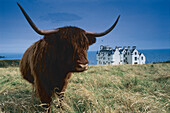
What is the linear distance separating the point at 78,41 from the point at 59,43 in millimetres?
296

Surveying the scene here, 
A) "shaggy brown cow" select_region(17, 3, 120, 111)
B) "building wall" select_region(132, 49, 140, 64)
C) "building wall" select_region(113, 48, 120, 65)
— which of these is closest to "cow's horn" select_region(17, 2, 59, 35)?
"shaggy brown cow" select_region(17, 3, 120, 111)

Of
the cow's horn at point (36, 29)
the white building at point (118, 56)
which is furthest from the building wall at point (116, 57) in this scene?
the cow's horn at point (36, 29)

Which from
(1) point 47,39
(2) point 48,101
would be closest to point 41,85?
(2) point 48,101

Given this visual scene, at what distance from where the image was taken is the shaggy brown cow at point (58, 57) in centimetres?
204

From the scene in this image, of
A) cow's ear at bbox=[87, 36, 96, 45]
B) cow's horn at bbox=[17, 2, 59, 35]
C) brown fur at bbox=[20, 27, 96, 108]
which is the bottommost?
brown fur at bbox=[20, 27, 96, 108]

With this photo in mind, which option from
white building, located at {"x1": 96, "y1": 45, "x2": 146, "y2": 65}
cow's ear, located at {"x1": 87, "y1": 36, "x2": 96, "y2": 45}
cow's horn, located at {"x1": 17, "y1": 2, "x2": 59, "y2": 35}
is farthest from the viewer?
white building, located at {"x1": 96, "y1": 45, "x2": 146, "y2": 65}

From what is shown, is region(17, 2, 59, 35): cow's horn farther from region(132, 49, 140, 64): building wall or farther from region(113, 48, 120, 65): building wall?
region(132, 49, 140, 64): building wall

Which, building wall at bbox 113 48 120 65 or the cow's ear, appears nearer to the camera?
the cow's ear

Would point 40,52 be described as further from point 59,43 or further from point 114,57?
point 114,57

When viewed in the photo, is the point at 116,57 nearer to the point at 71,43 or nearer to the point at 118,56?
the point at 118,56

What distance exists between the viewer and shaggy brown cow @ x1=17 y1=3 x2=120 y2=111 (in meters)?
2.04

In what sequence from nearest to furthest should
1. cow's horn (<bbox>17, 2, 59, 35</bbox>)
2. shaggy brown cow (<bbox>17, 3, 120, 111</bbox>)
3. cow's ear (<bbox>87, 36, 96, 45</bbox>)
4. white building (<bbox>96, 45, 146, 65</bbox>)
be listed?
cow's horn (<bbox>17, 2, 59, 35</bbox>) < shaggy brown cow (<bbox>17, 3, 120, 111</bbox>) < cow's ear (<bbox>87, 36, 96, 45</bbox>) < white building (<bbox>96, 45, 146, 65</bbox>)

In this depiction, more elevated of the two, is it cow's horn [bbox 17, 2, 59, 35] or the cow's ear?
cow's horn [bbox 17, 2, 59, 35]

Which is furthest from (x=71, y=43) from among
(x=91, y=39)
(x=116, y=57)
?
(x=116, y=57)
